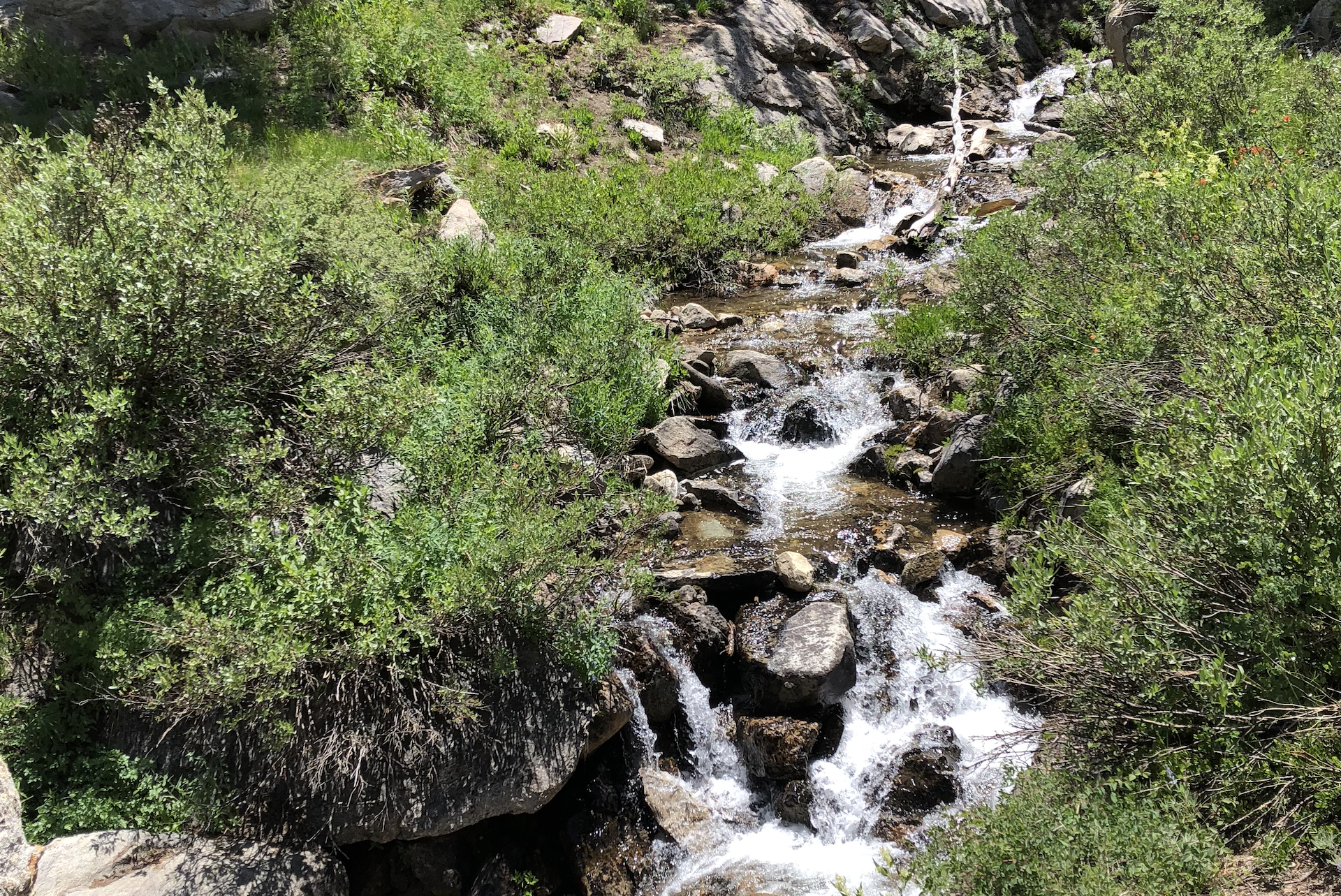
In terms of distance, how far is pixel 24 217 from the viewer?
588cm

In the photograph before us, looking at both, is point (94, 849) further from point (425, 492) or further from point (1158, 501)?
point (1158, 501)

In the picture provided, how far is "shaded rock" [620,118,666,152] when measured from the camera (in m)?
18.8

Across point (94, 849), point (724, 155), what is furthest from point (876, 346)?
point (94, 849)

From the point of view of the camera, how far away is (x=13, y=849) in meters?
4.17

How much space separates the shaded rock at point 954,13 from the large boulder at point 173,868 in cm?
2932

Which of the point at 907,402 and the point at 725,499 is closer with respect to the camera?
the point at 725,499

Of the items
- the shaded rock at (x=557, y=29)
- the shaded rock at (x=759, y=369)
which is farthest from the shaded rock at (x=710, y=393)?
the shaded rock at (x=557, y=29)

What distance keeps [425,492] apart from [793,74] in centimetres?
2088

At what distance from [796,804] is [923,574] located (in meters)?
2.78

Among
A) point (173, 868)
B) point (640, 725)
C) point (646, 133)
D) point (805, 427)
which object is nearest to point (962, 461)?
point (805, 427)

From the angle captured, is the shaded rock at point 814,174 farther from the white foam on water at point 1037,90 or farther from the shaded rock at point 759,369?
the white foam on water at point 1037,90

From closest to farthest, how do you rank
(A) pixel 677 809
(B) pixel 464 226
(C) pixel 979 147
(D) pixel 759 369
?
(A) pixel 677 809
(D) pixel 759 369
(B) pixel 464 226
(C) pixel 979 147

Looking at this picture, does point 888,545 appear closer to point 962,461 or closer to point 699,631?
point 962,461

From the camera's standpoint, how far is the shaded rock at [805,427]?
35.9 ft
